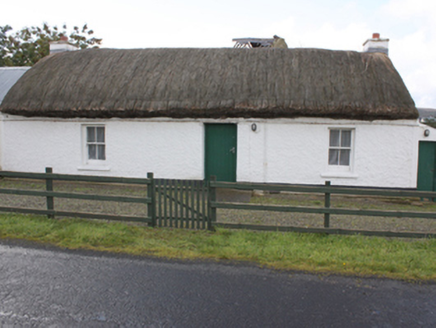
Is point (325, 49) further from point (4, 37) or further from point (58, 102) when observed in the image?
point (4, 37)

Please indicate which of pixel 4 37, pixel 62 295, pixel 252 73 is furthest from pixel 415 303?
pixel 4 37

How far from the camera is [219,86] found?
432 inches

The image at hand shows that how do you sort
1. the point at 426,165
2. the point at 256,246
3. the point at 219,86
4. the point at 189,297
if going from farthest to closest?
the point at 219,86
the point at 426,165
the point at 256,246
the point at 189,297

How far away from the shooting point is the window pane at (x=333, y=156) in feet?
35.4

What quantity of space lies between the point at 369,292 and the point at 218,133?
7.70 meters

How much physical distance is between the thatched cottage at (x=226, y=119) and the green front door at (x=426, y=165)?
1.78ft

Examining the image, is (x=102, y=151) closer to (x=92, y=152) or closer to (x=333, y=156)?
(x=92, y=152)

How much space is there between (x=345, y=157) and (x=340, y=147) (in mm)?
385

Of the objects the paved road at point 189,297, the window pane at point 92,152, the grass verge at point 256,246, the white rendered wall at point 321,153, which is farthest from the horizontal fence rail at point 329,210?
the window pane at point 92,152

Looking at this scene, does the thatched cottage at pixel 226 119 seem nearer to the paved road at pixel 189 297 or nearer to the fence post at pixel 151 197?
the fence post at pixel 151 197

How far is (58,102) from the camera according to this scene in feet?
37.6

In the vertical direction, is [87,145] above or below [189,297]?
above

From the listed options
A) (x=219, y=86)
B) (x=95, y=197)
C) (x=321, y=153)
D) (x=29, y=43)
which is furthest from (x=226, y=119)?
(x=29, y=43)

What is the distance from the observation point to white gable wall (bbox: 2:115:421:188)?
10477 millimetres
